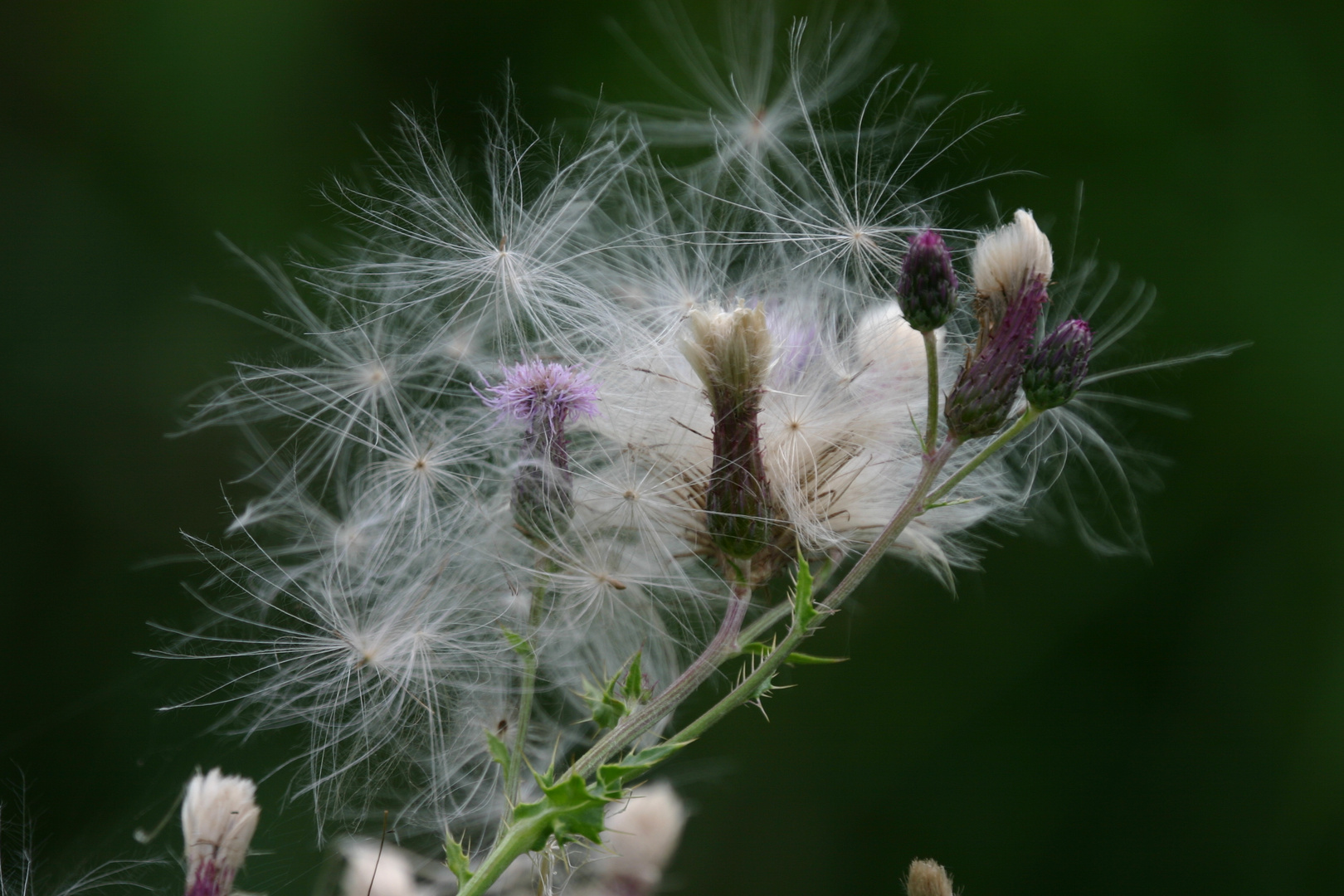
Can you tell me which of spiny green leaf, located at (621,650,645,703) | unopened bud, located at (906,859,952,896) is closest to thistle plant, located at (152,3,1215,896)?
spiny green leaf, located at (621,650,645,703)

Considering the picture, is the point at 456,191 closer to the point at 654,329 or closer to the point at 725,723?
the point at 654,329

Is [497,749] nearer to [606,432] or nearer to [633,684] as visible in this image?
[633,684]

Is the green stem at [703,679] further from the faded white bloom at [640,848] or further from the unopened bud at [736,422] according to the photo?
the faded white bloom at [640,848]

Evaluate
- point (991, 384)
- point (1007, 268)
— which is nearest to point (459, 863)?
point (991, 384)

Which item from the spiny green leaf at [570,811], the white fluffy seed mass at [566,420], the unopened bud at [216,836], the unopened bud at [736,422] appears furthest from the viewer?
the white fluffy seed mass at [566,420]

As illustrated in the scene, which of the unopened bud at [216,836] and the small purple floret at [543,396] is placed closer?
the unopened bud at [216,836]

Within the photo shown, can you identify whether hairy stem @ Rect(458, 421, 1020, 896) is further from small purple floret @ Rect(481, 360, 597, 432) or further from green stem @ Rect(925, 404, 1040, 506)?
small purple floret @ Rect(481, 360, 597, 432)

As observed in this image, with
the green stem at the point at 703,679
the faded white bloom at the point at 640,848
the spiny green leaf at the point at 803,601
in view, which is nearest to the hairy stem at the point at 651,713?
the green stem at the point at 703,679

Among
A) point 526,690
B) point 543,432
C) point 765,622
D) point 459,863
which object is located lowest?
point 459,863
